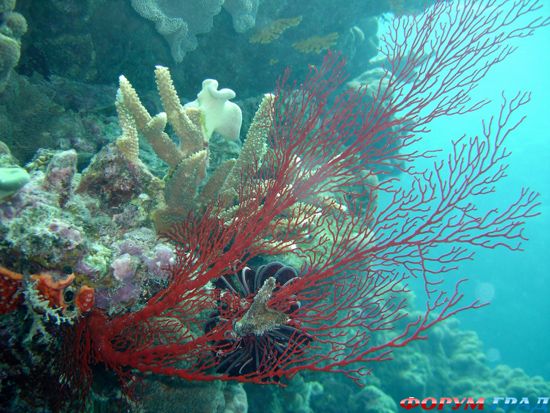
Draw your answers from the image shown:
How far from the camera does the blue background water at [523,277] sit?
3553cm

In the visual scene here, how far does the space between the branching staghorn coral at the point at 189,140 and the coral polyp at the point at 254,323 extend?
807mm

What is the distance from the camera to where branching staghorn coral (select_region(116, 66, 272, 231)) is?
3.05 meters

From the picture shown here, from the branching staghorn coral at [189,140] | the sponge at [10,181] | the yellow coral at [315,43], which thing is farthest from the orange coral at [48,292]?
the yellow coral at [315,43]

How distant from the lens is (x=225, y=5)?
5.69m

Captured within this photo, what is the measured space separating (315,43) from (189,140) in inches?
202

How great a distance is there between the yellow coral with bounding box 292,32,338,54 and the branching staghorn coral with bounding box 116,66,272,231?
408 cm

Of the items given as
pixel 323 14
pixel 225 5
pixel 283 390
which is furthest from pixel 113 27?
pixel 283 390

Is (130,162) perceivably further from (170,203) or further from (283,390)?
(283,390)

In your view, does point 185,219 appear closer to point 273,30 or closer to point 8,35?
point 8,35

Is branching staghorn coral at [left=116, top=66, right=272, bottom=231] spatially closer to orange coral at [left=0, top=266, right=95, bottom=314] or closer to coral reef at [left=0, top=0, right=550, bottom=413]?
coral reef at [left=0, top=0, right=550, bottom=413]

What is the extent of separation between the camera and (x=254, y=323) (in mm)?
2605

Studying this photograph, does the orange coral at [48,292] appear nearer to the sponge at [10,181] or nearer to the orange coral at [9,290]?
the orange coral at [9,290]

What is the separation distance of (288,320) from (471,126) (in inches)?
4468

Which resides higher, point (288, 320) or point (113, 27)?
point (113, 27)
